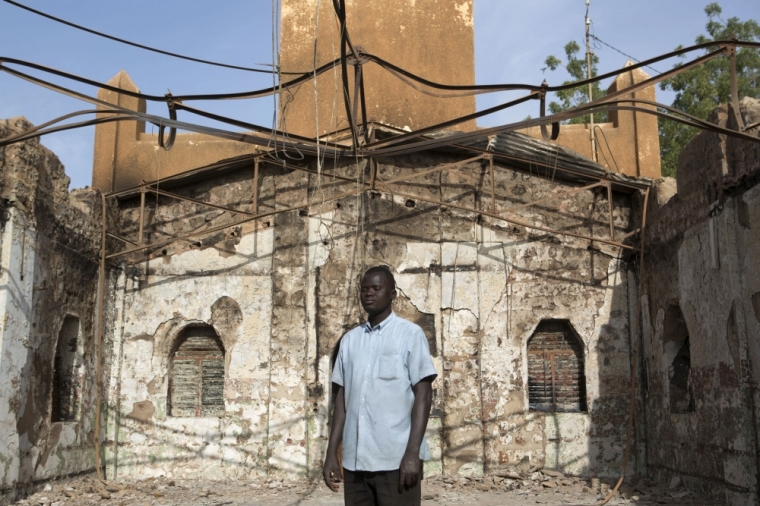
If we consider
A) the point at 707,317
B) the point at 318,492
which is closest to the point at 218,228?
the point at 318,492

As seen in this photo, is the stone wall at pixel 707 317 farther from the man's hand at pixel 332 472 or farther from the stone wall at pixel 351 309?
the man's hand at pixel 332 472

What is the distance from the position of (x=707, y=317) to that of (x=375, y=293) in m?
5.85

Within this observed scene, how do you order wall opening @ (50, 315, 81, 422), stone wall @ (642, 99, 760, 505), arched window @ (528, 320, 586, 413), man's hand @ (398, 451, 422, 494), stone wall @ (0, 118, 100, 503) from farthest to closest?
arched window @ (528, 320, 586, 413) → wall opening @ (50, 315, 81, 422) → stone wall @ (0, 118, 100, 503) → stone wall @ (642, 99, 760, 505) → man's hand @ (398, 451, 422, 494)

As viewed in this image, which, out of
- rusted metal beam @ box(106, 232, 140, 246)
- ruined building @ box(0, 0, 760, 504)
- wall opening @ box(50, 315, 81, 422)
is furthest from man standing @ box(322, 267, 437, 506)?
rusted metal beam @ box(106, 232, 140, 246)

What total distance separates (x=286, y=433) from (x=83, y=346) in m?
2.90

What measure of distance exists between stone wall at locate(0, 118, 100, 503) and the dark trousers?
5515mm

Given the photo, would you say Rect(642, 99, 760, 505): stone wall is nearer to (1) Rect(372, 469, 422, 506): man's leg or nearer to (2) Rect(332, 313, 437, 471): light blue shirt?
(2) Rect(332, 313, 437, 471): light blue shirt

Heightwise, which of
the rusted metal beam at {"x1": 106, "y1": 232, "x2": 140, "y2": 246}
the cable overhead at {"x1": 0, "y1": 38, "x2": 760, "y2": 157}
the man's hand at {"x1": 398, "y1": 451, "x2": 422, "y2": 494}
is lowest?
the man's hand at {"x1": 398, "y1": 451, "x2": 422, "y2": 494}

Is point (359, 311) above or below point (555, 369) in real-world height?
above

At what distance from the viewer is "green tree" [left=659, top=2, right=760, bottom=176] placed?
20.5 m

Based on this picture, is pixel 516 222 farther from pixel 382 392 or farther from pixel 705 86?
pixel 705 86

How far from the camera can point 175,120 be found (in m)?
8.23

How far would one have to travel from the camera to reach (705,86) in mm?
20359

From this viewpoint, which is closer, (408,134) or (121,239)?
(408,134)
